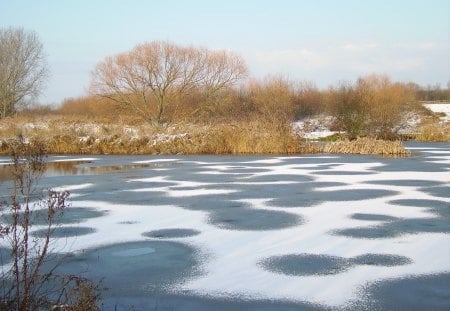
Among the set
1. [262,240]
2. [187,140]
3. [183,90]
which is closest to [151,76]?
[183,90]

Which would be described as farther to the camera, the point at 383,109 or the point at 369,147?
the point at 383,109

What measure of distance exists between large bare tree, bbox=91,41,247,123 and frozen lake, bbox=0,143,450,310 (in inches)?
895

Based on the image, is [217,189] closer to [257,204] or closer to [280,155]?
[257,204]

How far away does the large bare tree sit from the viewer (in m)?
36.4

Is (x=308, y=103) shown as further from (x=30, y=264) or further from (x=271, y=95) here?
(x=30, y=264)

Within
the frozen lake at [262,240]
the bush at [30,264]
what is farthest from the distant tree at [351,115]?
the bush at [30,264]

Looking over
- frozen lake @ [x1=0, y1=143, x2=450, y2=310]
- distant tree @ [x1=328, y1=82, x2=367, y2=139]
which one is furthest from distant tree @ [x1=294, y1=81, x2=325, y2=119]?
frozen lake @ [x1=0, y1=143, x2=450, y2=310]

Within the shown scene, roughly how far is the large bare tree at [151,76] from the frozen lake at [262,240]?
74.6 ft

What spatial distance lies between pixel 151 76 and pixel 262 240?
3056 centimetres

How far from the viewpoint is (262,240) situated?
7332mm

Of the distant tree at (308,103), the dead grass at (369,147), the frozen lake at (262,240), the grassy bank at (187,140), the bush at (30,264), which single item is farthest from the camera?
the distant tree at (308,103)

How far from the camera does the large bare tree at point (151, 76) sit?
36.4m

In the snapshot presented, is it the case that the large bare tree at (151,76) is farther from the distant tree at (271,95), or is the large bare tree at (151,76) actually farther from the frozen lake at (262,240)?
the frozen lake at (262,240)

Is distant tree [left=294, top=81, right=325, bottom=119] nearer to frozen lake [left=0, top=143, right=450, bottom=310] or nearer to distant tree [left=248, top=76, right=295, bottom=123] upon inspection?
distant tree [left=248, top=76, right=295, bottom=123]
